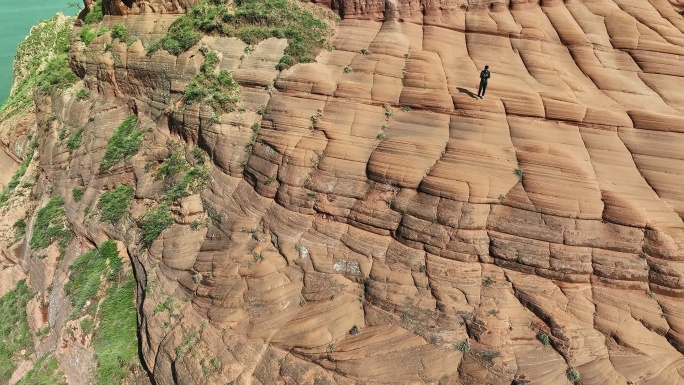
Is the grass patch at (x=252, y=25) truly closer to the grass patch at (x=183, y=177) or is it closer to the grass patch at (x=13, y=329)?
the grass patch at (x=183, y=177)

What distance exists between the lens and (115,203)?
15047 mm

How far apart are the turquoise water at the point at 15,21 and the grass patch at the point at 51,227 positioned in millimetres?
40867

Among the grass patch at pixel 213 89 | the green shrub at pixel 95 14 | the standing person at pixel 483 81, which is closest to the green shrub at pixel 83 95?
Answer: the green shrub at pixel 95 14

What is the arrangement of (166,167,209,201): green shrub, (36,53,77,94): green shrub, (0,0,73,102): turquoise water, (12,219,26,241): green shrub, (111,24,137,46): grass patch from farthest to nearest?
1. (0,0,73,102): turquoise water
2. (36,53,77,94): green shrub
3. (12,219,26,241): green shrub
4. (111,24,137,46): grass patch
5. (166,167,209,201): green shrub

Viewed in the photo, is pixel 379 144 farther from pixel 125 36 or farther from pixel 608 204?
pixel 125 36

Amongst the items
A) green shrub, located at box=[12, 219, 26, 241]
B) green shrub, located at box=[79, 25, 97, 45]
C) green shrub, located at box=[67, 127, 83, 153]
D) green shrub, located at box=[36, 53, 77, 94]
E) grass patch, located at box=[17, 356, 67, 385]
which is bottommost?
grass patch, located at box=[17, 356, 67, 385]

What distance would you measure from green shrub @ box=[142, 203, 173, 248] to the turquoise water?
47.1 meters

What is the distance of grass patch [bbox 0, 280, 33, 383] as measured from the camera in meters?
14.6

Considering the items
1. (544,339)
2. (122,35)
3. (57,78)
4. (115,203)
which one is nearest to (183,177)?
(115,203)

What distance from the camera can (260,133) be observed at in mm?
13438

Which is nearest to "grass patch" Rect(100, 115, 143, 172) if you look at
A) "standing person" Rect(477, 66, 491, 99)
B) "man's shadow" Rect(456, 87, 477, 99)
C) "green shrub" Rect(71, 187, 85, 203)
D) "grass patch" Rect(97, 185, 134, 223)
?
"grass patch" Rect(97, 185, 134, 223)

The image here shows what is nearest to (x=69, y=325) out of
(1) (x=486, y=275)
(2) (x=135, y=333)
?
(2) (x=135, y=333)

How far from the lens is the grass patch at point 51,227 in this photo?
16141mm

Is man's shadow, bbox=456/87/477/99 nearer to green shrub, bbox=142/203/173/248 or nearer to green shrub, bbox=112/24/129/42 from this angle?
green shrub, bbox=142/203/173/248
